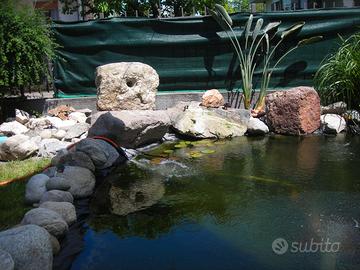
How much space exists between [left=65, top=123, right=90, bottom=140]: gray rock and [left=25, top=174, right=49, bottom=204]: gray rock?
239cm

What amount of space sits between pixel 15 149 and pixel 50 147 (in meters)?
0.50

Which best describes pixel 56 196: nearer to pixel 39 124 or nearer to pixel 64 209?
pixel 64 209

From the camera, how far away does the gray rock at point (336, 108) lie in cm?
704

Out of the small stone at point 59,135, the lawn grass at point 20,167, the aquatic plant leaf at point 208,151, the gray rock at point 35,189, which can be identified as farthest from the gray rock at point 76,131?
the gray rock at point 35,189

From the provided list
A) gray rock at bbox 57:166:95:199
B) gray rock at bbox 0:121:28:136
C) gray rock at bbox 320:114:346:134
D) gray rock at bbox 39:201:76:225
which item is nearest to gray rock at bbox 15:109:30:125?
gray rock at bbox 0:121:28:136

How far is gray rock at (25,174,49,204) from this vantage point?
378 cm

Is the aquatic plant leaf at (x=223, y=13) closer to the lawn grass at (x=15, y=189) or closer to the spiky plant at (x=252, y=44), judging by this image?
the spiky plant at (x=252, y=44)

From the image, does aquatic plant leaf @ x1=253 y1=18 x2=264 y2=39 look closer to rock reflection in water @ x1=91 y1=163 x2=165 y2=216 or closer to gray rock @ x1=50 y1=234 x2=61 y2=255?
rock reflection in water @ x1=91 y1=163 x2=165 y2=216

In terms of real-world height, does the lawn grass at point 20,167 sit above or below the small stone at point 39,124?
below

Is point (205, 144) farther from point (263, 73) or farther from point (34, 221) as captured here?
point (34, 221)

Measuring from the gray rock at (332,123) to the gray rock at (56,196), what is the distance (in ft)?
14.4

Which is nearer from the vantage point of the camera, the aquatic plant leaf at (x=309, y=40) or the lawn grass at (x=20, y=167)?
the lawn grass at (x=20, y=167)

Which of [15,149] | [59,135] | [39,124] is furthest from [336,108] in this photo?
[15,149]

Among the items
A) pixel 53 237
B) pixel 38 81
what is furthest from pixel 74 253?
pixel 38 81
